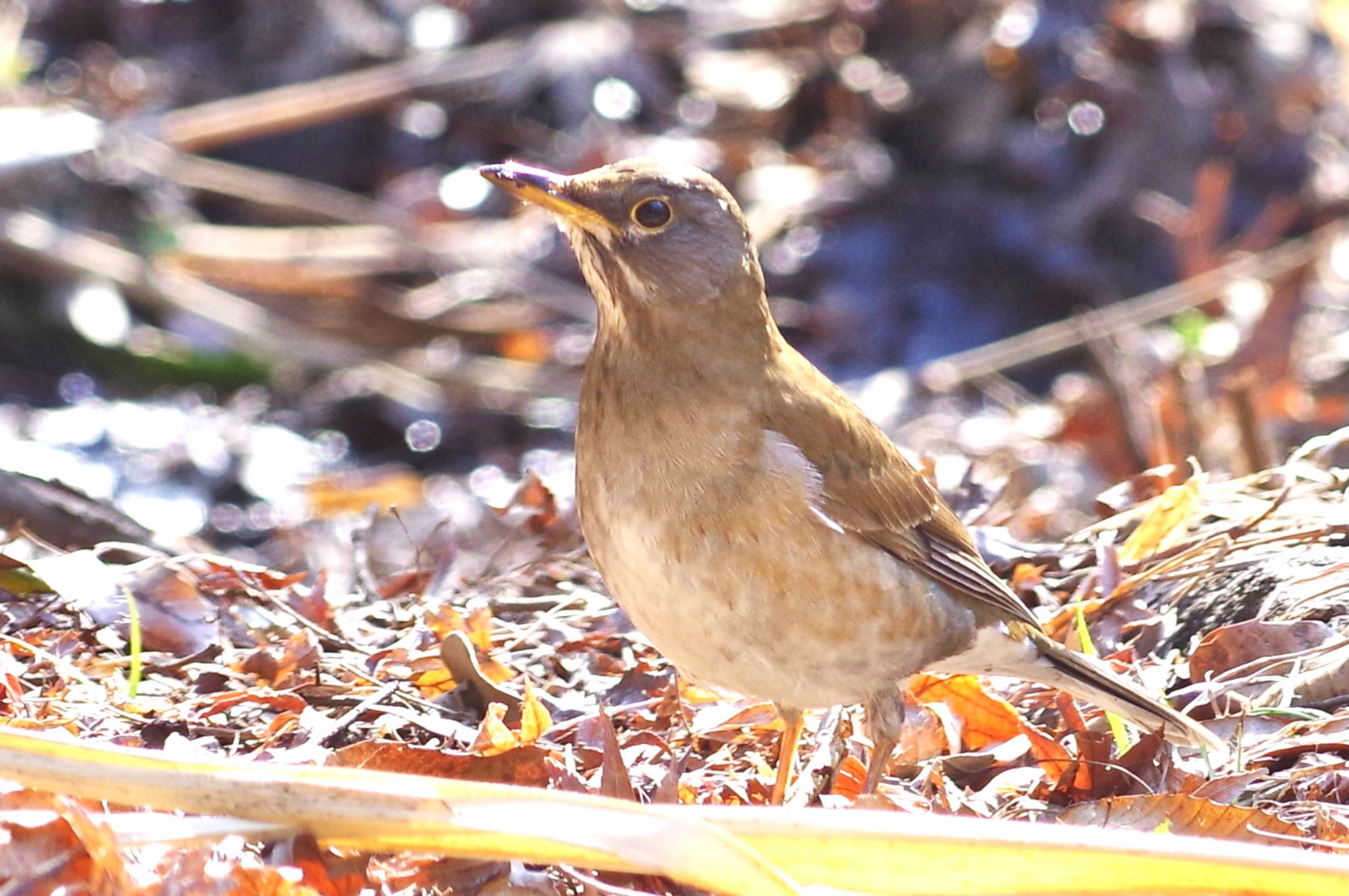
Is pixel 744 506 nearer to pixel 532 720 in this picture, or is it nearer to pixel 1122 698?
pixel 532 720

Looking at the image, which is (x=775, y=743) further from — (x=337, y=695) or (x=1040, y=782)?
(x=337, y=695)

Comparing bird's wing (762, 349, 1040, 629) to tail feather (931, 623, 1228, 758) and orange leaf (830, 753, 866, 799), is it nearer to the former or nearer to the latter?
tail feather (931, 623, 1228, 758)

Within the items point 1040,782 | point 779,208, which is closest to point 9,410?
point 779,208

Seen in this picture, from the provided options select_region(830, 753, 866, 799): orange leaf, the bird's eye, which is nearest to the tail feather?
select_region(830, 753, 866, 799): orange leaf

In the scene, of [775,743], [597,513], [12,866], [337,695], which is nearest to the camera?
[12,866]

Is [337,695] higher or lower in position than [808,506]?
lower

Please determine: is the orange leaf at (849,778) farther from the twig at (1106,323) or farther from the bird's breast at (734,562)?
the twig at (1106,323)

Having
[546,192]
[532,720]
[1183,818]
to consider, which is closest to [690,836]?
[532,720]
